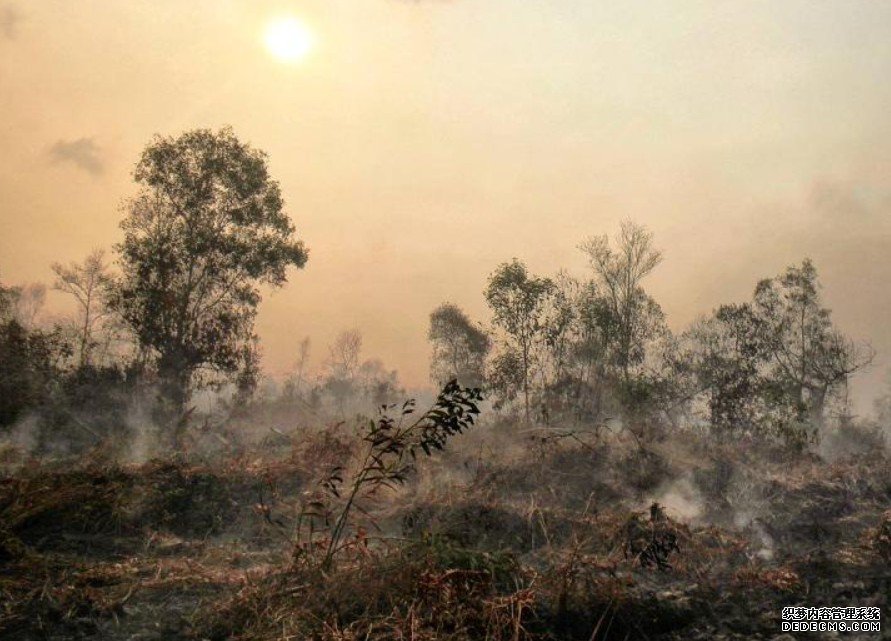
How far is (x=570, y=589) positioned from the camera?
16.7ft

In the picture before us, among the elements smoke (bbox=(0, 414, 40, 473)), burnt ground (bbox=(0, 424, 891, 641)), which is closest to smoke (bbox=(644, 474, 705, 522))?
burnt ground (bbox=(0, 424, 891, 641))

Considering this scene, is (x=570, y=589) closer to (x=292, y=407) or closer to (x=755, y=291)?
(x=292, y=407)

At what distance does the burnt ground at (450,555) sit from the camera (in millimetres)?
4547

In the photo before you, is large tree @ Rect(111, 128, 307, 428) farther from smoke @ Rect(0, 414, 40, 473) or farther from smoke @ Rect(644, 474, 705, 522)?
smoke @ Rect(644, 474, 705, 522)

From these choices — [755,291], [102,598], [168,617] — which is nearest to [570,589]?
[168,617]

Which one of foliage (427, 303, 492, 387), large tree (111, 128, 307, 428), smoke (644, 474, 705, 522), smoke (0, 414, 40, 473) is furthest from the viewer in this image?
foliage (427, 303, 492, 387)

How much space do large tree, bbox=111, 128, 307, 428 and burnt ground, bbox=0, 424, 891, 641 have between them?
796cm

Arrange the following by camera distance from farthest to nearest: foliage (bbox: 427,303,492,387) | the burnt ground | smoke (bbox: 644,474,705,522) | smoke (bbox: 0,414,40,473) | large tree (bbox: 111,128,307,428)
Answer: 1. foliage (bbox: 427,303,492,387)
2. large tree (bbox: 111,128,307,428)
3. smoke (bbox: 0,414,40,473)
4. smoke (bbox: 644,474,705,522)
5. the burnt ground

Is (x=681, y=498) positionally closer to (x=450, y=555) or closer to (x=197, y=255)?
(x=450, y=555)

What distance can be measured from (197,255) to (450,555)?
17.7 m

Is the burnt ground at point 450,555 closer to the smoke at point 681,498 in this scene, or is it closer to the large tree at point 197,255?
the smoke at point 681,498

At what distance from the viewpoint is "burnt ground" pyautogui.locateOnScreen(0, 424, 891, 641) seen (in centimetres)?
455

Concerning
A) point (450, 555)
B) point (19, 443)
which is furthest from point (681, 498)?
point (19, 443)

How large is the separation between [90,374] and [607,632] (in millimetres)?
18537
